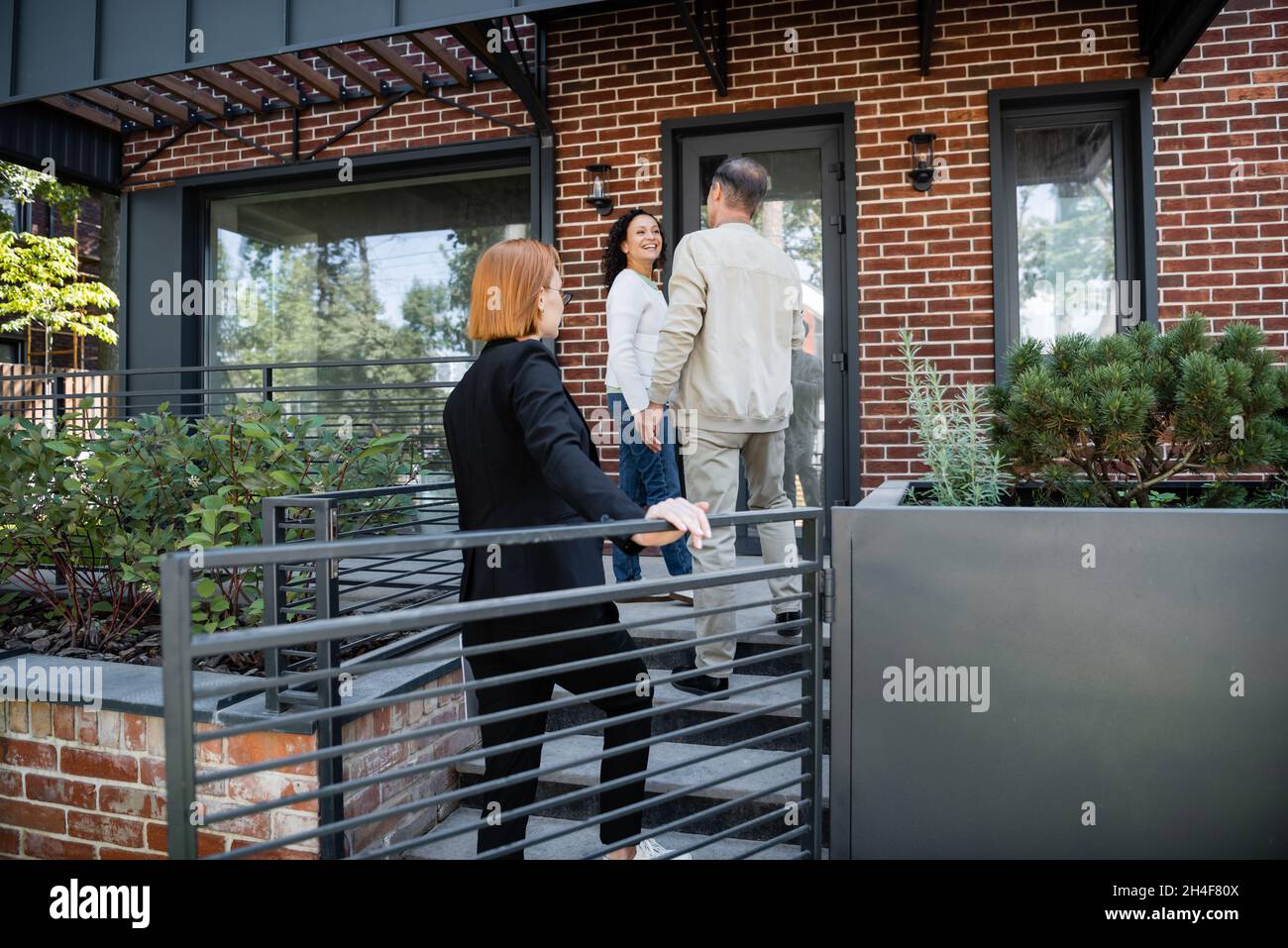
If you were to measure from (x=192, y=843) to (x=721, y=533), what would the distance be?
1971 millimetres

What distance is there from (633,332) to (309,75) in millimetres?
3801

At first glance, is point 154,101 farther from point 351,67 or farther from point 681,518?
point 681,518

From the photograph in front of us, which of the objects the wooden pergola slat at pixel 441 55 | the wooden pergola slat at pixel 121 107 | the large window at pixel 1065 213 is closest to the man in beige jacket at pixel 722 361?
the large window at pixel 1065 213

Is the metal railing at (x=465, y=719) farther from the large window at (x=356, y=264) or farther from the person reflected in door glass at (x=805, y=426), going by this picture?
the large window at (x=356, y=264)

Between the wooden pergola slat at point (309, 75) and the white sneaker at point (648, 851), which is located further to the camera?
the wooden pergola slat at point (309, 75)

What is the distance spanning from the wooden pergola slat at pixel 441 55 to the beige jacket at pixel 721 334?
10.5 ft

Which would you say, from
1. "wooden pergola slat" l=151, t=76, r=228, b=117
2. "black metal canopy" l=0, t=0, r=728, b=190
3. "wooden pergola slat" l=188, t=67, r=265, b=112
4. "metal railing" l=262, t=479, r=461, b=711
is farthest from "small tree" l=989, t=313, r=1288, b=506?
"wooden pergola slat" l=151, t=76, r=228, b=117

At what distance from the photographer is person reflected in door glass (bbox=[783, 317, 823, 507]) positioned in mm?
5094

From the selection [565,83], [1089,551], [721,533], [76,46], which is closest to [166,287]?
[76,46]

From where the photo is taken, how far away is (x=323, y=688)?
2273mm

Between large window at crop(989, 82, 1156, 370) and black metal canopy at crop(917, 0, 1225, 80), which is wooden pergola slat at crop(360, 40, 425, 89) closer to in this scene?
black metal canopy at crop(917, 0, 1225, 80)

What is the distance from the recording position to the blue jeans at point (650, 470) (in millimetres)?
3486

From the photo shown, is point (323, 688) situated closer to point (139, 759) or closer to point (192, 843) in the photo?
point (139, 759)

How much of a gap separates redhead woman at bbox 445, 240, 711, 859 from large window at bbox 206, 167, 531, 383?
4.29m
